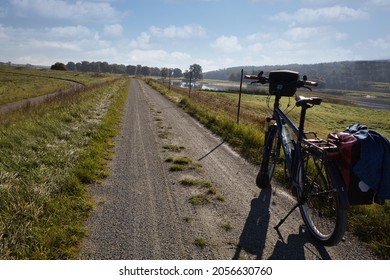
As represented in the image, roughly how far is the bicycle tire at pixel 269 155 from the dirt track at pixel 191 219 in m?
0.22

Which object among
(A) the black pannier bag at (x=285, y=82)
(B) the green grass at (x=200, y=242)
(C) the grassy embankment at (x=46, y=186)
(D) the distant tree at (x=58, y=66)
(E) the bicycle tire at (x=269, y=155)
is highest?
(D) the distant tree at (x=58, y=66)

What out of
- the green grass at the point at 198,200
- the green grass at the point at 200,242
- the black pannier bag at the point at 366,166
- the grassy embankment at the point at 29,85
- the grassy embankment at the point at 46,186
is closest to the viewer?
the black pannier bag at the point at 366,166

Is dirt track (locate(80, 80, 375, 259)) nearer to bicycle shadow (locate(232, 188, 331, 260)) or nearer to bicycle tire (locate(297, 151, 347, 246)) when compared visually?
bicycle shadow (locate(232, 188, 331, 260))

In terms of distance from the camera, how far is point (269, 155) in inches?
207

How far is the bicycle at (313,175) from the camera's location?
10.1 feet

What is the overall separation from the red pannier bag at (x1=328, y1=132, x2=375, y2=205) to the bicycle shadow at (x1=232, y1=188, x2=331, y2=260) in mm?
911

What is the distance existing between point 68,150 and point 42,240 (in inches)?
160

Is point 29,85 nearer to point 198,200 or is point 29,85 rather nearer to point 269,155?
point 198,200

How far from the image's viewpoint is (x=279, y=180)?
19.2ft

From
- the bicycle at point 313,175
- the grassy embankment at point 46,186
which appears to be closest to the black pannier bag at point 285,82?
the bicycle at point 313,175

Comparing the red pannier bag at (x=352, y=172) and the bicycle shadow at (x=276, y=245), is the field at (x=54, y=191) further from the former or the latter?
the red pannier bag at (x=352, y=172)

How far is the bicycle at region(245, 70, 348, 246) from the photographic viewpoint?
3.09 meters

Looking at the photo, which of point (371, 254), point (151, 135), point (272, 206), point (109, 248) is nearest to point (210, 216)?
point (272, 206)
